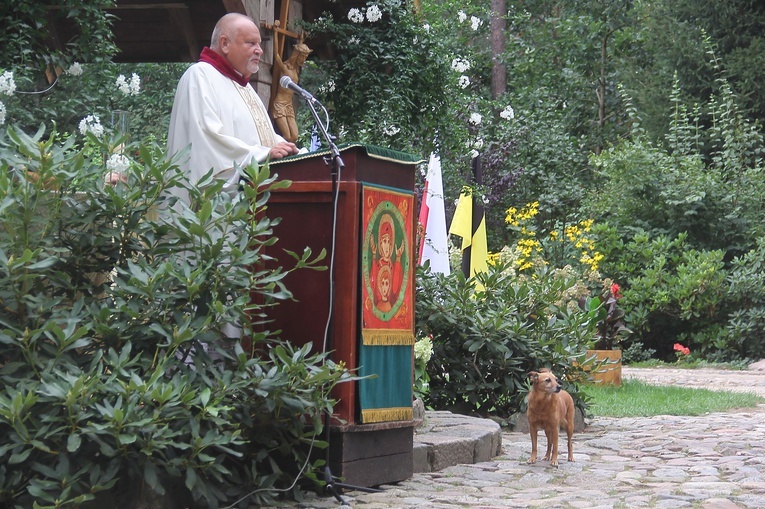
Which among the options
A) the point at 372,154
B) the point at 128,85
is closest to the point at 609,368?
the point at 128,85

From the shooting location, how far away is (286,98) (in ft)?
26.2

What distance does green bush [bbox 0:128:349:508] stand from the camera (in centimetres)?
358

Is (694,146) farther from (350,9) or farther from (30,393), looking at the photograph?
(30,393)

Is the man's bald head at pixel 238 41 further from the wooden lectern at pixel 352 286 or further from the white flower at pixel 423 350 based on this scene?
the white flower at pixel 423 350

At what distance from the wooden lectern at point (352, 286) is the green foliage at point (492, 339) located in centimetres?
238

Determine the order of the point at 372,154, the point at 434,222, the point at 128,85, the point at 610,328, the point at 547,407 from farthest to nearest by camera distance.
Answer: the point at 434,222 < the point at 610,328 < the point at 128,85 < the point at 547,407 < the point at 372,154

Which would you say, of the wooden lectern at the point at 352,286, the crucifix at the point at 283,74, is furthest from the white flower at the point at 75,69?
the wooden lectern at the point at 352,286

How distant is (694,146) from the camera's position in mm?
19250

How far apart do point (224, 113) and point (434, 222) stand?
22.3ft

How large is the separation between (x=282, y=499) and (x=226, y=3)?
168 inches

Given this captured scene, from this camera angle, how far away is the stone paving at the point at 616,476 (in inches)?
183

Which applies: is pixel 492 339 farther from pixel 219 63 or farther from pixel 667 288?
pixel 667 288

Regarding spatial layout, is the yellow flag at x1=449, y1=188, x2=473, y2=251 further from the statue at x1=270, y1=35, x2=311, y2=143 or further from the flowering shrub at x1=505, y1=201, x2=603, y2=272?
the statue at x1=270, y1=35, x2=311, y2=143

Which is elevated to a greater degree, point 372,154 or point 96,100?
point 96,100
